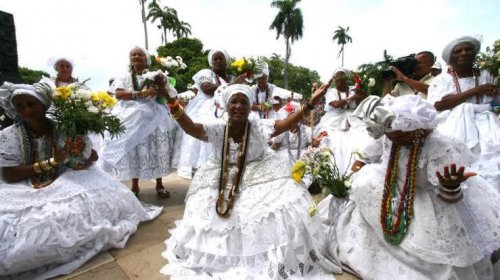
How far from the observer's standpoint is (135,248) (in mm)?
3162

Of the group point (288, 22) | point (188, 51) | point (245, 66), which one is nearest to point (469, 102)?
point (245, 66)

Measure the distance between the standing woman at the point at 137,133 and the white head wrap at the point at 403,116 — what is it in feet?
10.7

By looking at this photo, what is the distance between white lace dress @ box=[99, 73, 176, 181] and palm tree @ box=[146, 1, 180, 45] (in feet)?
101

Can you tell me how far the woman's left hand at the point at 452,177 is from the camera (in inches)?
83.3

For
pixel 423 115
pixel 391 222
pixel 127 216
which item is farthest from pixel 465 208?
pixel 127 216

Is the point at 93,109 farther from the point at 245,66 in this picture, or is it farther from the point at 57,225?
the point at 245,66

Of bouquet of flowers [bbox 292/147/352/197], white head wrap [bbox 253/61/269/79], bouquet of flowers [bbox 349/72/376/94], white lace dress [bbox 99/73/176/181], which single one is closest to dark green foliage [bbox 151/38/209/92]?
white head wrap [bbox 253/61/269/79]

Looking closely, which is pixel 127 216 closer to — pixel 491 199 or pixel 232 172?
pixel 232 172

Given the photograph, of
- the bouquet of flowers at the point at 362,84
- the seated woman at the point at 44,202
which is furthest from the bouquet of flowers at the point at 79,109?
the bouquet of flowers at the point at 362,84

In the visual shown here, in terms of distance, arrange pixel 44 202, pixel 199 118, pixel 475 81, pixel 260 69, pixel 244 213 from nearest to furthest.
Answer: pixel 244 213 < pixel 44 202 < pixel 475 81 < pixel 199 118 < pixel 260 69

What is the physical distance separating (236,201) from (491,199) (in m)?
2.21

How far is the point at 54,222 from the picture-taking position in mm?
2715

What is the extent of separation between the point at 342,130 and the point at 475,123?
2.09 metres

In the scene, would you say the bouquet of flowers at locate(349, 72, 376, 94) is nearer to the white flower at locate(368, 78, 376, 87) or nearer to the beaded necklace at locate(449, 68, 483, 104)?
the white flower at locate(368, 78, 376, 87)
